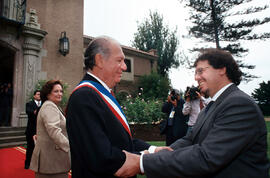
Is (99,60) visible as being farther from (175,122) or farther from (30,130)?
(30,130)

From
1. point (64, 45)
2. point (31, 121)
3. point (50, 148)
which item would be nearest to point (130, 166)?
point (50, 148)

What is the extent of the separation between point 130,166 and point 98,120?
1.27 feet

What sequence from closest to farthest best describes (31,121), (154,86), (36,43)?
(31,121)
(36,43)
(154,86)

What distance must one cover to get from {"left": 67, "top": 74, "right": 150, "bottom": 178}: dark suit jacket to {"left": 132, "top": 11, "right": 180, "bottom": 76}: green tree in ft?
87.6

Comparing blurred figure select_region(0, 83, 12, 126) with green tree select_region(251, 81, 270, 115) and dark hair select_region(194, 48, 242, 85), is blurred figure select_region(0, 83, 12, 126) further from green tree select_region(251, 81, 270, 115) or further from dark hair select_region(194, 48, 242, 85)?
green tree select_region(251, 81, 270, 115)

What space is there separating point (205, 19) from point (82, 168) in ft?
63.2

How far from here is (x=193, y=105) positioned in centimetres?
499

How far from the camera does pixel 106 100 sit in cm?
152

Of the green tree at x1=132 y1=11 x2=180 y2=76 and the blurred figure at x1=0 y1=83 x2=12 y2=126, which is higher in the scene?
the green tree at x1=132 y1=11 x2=180 y2=76

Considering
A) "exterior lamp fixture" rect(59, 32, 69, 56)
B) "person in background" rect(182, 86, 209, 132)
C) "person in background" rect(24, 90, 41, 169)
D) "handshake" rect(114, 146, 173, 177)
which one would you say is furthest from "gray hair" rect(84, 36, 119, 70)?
"exterior lamp fixture" rect(59, 32, 69, 56)

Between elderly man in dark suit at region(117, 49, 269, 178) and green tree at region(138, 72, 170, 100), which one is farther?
green tree at region(138, 72, 170, 100)

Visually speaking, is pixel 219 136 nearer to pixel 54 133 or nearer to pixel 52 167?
pixel 54 133

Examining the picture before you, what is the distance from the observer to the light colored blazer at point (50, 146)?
253cm

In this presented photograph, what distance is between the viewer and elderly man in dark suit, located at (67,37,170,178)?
1269mm
